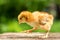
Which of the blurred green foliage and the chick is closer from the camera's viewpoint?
the chick

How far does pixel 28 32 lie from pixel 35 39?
0.10 metres

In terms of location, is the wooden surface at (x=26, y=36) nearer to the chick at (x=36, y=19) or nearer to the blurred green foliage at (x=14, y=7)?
the chick at (x=36, y=19)

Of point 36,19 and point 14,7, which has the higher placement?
point 36,19

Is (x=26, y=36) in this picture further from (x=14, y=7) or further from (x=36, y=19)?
Answer: (x=14, y=7)

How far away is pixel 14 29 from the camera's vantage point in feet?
6.07

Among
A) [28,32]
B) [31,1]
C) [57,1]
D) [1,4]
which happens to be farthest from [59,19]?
[28,32]

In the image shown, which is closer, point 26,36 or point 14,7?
→ point 26,36

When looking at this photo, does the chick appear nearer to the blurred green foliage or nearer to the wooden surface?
the wooden surface

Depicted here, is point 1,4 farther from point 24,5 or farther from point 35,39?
point 35,39

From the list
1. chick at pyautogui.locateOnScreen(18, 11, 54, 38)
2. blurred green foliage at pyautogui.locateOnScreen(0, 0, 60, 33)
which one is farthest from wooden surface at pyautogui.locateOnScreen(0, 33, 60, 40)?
blurred green foliage at pyautogui.locateOnScreen(0, 0, 60, 33)

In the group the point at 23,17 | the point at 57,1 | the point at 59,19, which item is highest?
the point at 23,17

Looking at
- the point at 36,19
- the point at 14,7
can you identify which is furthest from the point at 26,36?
the point at 14,7

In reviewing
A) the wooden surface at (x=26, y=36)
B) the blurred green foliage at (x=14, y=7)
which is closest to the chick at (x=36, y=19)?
the wooden surface at (x=26, y=36)

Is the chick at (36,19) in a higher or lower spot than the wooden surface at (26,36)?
higher
